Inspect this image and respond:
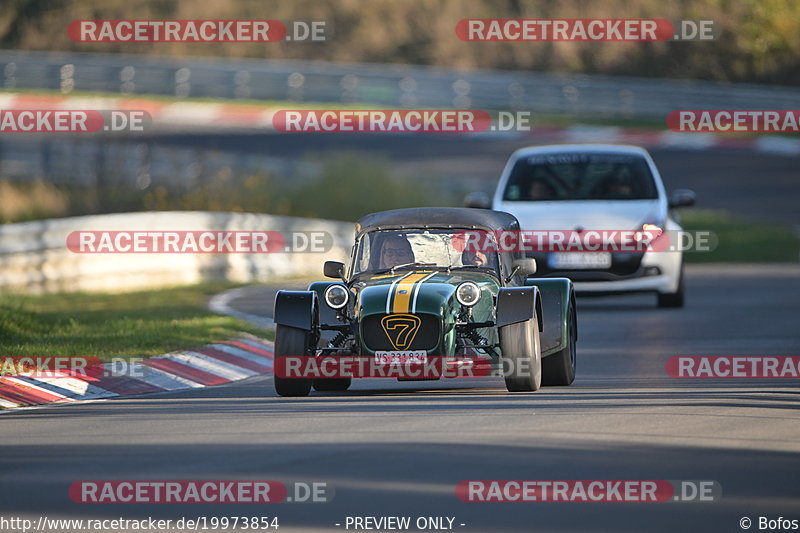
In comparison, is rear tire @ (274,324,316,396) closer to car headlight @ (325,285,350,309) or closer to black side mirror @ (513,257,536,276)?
car headlight @ (325,285,350,309)

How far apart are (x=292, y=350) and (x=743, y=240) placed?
57.3ft

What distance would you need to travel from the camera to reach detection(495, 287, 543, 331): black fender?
12.5 meters

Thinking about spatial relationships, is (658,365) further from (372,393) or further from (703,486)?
(703,486)

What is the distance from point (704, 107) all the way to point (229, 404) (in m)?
32.7

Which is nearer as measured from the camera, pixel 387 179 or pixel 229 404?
pixel 229 404

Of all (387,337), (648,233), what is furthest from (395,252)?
(648,233)

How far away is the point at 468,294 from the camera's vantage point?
1270cm

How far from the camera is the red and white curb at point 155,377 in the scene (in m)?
13.2

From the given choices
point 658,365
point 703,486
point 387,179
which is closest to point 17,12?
point 387,179

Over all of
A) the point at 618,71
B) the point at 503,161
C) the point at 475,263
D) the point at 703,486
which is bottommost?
the point at 703,486

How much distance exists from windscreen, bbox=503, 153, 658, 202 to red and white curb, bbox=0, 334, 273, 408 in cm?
582

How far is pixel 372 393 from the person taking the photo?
13164mm

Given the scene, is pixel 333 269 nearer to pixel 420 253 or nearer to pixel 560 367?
pixel 420 253

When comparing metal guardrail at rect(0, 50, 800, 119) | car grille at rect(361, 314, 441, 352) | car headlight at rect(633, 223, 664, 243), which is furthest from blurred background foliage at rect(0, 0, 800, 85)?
car grille at rect(361, 314, 441, 352)
